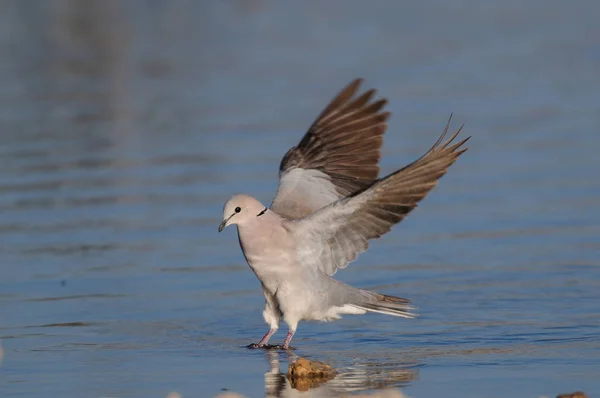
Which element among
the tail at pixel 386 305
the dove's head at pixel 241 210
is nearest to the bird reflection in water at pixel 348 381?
the tail at pixel 386 305

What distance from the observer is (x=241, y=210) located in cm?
834

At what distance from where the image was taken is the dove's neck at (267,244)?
27.6 feet

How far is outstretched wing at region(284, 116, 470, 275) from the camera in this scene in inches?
312

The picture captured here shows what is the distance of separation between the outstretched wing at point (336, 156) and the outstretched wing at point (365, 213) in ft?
1.87

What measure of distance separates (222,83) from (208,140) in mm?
3859

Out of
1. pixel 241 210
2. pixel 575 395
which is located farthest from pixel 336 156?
pixel 575 395

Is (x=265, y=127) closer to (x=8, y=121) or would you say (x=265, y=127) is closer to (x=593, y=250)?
(x=8, y=121)

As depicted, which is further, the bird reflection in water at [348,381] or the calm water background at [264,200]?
the calm water background at [264,200]

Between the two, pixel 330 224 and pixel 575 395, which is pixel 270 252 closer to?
pixel 330 224

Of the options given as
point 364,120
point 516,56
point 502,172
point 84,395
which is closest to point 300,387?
point 84,395

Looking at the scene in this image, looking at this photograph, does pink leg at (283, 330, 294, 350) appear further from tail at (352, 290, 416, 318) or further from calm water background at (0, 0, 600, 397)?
tail at (352, 290, 416, 318)

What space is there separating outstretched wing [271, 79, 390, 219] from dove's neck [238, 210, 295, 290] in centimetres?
60

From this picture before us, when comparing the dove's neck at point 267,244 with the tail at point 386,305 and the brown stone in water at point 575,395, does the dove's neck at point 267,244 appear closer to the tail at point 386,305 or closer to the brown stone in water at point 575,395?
the tail at point 386,305

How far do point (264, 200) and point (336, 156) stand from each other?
109 inches
